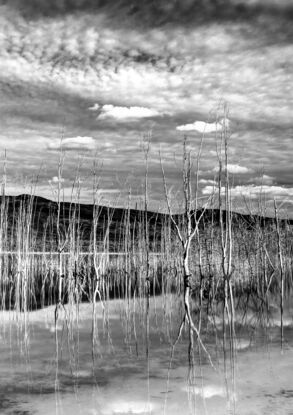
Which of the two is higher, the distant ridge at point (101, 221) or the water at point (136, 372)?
the distant ridge at point (101, 221)

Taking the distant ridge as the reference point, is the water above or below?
below

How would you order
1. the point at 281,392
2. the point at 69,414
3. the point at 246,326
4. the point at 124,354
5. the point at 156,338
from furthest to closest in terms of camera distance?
the point at 246,326
the point at 156,338
the point at 124,354
the point at 281,392
the point at 69,414

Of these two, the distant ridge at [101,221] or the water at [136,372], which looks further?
the distant ridge at [101,221]

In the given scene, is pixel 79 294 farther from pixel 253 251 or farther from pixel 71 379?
pixel 253 251

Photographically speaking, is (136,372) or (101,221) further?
(101,221)

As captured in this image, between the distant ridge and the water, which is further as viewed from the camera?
the distant ridge

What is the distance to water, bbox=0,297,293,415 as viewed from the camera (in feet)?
11.8

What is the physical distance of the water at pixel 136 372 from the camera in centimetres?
360

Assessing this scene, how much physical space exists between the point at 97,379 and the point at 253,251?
50.5ft

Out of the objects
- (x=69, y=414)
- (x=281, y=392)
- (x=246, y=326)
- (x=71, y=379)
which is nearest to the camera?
(x=69, y=414)

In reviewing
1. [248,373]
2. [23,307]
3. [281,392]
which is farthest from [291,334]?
[23,307]

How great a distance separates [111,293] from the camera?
40.5ft

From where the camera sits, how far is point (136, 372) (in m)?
4.56

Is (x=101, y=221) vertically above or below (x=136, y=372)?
above
